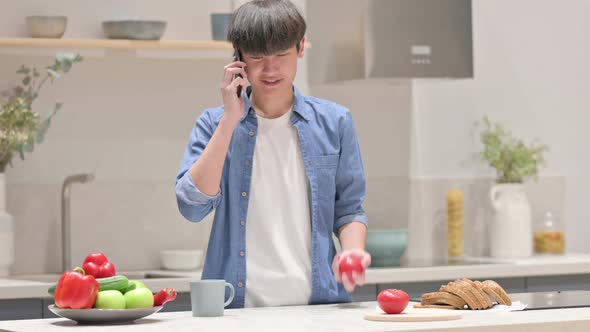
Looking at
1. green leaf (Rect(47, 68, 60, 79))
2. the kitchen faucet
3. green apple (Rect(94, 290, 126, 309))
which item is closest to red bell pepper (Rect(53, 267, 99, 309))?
green apple (Rect(94, 290, 126, 309))

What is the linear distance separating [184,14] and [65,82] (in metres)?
0.56

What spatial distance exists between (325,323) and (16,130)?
211cm

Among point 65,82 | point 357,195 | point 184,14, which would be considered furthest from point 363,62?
point 357,195

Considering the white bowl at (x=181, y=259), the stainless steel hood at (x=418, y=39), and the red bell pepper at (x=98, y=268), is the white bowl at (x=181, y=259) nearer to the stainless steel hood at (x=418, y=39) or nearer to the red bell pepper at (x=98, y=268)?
the stainless steel hood at (x=418, y=39)

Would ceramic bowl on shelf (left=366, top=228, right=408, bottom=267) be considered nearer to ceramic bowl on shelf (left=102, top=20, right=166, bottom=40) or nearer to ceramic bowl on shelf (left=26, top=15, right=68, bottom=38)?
ceramic bowl on shelf (left=102, top=20, right=166, bottom=40)

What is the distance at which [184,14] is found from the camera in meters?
4.57

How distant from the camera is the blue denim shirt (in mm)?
2811

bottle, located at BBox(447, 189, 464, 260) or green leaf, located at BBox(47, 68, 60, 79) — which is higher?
green leaf, located at BBox(47, 68, 60, 79)

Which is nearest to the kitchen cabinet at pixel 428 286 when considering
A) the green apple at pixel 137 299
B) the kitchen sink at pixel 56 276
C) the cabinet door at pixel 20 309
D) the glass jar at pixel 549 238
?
the glass jar at pixel 549 238

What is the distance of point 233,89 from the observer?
2635 millimetres

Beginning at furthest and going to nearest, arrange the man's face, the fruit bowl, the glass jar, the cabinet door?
the glass jar
the cabinet door
the man's face
the fruit bowl

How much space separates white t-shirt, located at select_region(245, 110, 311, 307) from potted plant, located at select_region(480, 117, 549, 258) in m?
2.15

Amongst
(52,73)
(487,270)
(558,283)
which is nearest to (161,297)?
(52,73)

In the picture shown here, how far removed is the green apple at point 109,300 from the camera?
2.34 meters
